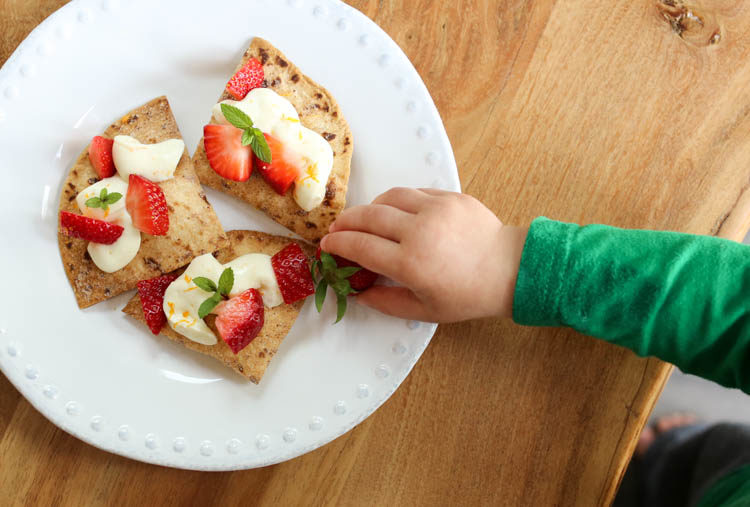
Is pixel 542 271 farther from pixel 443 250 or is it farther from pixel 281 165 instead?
pixel 281 165

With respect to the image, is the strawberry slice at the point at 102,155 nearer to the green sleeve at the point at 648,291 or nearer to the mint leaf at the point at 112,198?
the mint leaf at the point at 112,198

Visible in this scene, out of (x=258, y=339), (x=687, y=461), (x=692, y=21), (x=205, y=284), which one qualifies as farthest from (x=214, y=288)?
(x=687, y=461)

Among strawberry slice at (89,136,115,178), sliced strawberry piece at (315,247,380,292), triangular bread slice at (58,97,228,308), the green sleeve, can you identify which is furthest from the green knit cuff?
strawberry slice at (89,136,115,178)

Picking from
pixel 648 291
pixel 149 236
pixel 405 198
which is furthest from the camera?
pixel 149 236

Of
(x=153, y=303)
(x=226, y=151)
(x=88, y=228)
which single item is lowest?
(x=153, y=303)

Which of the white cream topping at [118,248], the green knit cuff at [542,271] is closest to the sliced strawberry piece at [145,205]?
the white cream topping at [118,248]

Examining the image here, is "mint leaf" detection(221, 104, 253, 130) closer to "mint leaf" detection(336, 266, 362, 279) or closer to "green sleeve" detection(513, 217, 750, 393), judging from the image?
"mint leaf" detection(336, 266, 362, 279)

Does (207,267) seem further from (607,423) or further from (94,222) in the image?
(607,423)
